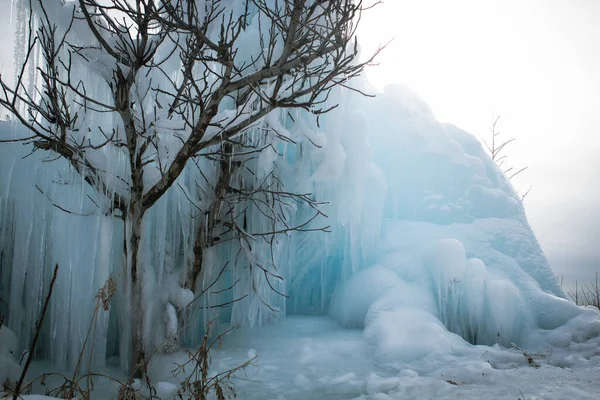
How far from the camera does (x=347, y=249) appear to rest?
Result: 21.0 feet

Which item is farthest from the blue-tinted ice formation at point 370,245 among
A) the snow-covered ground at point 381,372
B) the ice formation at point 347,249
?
the snow-covered ground at point 381,372

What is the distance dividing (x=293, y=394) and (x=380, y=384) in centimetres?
72

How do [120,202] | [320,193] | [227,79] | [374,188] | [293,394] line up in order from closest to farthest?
[227,79], [293,394], [120,202], [320,193], [374,188]

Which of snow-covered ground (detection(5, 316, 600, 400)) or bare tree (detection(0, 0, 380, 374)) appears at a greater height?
bare tree (detection(0, 0, 380, 374))

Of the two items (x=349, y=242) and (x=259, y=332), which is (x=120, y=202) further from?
(x=349, y=242)

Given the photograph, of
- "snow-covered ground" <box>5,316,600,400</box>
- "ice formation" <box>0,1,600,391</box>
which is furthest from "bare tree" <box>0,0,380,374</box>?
"snow-covered ground" <box>5,316,600,400</box>

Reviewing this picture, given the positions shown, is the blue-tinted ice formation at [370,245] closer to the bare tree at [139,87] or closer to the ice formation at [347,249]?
the ice formation at [347,249]

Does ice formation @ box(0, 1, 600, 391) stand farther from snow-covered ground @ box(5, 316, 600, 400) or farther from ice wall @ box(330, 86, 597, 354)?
snow-covered ground @ box(5, 316, 600, 400)

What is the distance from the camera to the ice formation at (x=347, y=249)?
4.24m

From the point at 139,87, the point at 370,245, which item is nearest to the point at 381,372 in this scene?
the point at 370,245

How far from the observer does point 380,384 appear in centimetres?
345

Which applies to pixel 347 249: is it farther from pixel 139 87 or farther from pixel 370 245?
pixel 139 87

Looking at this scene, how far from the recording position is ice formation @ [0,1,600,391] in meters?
4.24

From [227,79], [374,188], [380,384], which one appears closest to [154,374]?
[380,384]
